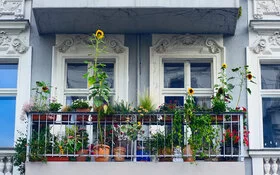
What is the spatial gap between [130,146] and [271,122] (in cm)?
297

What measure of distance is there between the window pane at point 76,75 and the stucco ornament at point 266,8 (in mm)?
3343

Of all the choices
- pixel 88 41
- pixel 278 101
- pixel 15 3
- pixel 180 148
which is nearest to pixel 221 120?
pixel 180 148

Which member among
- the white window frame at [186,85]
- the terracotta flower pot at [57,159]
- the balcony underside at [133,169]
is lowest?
the balcony underside at [133,169]

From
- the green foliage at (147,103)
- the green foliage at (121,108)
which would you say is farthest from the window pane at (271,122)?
the green foliage at (121,108)

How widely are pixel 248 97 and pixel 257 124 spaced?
0.52m

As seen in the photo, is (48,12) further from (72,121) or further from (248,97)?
(248,97)

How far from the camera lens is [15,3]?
14539 mm

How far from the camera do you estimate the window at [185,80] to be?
14250 mm

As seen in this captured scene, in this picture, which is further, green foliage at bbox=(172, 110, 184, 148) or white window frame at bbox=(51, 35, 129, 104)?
white window frame at bbox=(51, 35, 129, 104)

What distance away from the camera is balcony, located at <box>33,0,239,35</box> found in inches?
529

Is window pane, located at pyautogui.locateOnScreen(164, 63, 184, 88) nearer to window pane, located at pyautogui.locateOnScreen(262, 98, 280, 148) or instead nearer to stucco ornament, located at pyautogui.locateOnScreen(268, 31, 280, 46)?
window pane, located at pyautogui.locateOnScreen(262, 98, 280, 148)

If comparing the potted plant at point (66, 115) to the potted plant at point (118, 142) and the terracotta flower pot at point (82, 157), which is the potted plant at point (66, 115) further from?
the potted plant at point (118, 142)

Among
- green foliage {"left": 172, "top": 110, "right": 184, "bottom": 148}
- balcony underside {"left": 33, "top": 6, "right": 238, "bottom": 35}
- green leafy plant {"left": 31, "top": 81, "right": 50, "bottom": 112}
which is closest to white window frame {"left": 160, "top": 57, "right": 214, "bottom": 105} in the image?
balcony underside {"left": 33, "top": 6, "right": 238, "bottom": 35}

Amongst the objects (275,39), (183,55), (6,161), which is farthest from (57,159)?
(275,39)
